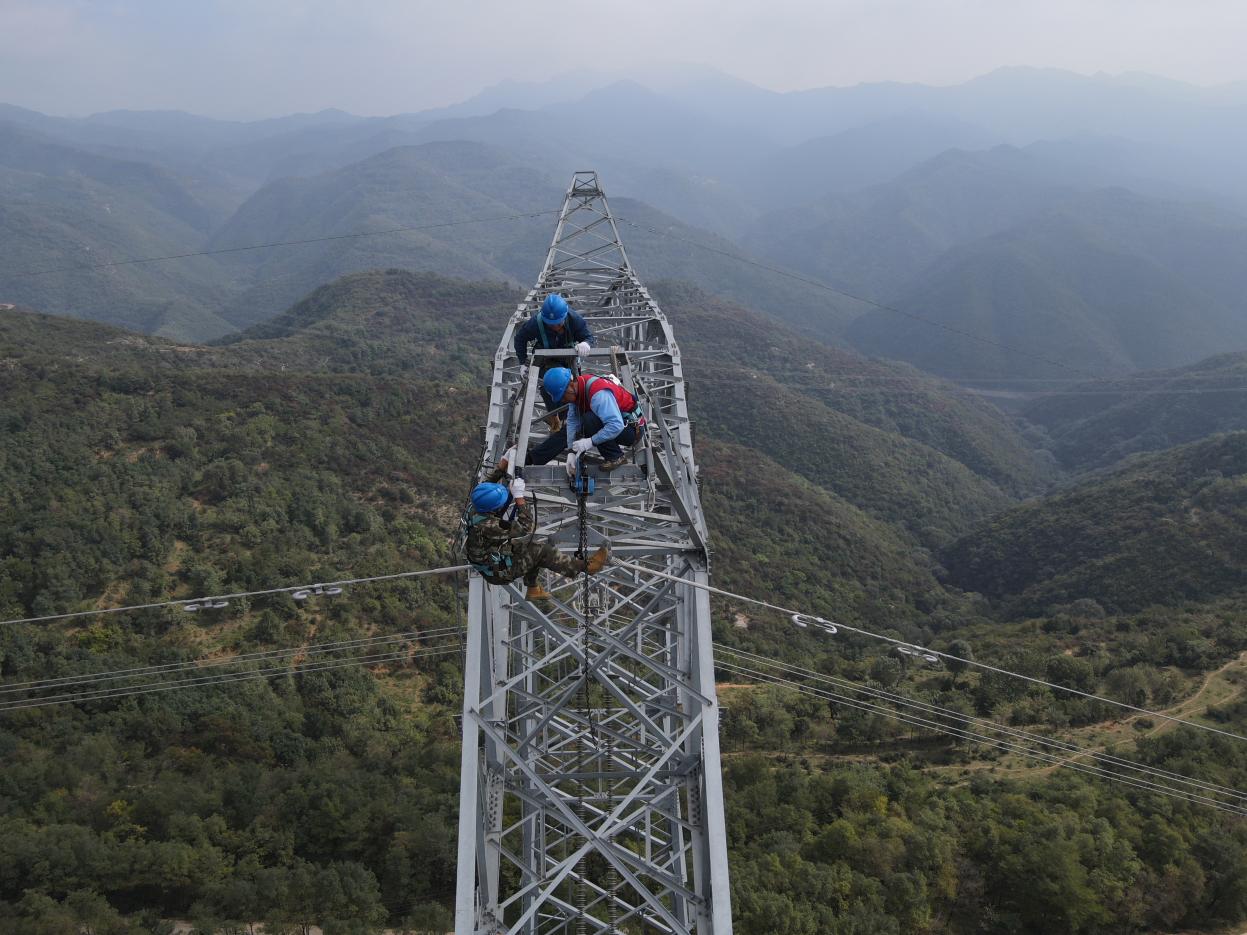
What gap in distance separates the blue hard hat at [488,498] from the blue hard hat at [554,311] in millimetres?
4887

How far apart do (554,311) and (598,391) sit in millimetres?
3828

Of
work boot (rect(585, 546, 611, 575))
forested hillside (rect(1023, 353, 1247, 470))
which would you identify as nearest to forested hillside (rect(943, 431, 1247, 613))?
forested hillside (rect(1023, 353, 1247, 470))

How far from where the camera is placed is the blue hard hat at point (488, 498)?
6.59 m

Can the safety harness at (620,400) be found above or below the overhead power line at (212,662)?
above

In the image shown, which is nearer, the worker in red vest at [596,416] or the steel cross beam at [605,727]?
the steel cross beam at [605,727]

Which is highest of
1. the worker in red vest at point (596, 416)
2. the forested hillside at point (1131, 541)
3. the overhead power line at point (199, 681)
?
the worker in red vest at point (596, 416)

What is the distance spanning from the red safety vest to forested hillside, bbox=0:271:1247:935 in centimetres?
1322

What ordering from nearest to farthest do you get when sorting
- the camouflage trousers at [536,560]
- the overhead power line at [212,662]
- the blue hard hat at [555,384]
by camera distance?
the camouflage trousers at [536,560] < the blue hard hat at [555,384] < the overhead power line at [212,662]

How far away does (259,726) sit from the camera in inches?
1005

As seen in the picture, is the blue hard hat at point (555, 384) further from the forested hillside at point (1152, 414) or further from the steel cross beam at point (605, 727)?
the forested hillside at point (1152, 414)

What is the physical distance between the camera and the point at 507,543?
21.7ft

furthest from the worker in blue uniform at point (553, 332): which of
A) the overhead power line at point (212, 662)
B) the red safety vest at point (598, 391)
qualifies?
the overhead power line at point (212, 662)

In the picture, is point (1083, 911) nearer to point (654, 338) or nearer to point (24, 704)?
point (654, 338)

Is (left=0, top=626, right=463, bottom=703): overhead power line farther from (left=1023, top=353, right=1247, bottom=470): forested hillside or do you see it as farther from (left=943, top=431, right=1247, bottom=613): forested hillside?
(left=1023, top=353, right=1247, bottom=470): forested hillside
